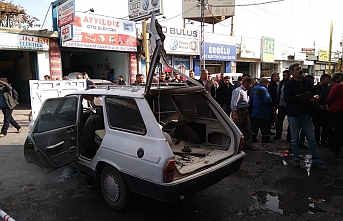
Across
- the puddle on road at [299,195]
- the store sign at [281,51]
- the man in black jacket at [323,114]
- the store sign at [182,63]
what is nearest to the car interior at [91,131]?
the puddle on road at [299,195]

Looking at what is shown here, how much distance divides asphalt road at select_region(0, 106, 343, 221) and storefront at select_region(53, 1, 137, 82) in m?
8.47

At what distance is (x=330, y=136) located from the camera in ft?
20.9

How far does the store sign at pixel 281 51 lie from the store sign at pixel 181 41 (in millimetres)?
11184

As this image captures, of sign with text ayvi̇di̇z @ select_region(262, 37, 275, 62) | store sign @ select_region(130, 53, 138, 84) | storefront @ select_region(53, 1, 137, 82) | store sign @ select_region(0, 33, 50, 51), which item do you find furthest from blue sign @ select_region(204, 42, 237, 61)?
store sign @ select_region(0, 33, 50, 51)

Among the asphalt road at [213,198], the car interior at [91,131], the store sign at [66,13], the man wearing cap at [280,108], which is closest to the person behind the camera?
the asphalt road at [213,198]

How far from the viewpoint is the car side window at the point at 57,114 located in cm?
409

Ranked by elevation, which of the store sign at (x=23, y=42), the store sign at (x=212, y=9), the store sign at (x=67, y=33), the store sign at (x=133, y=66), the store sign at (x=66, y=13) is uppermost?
the store sign at (x=212, y=9)

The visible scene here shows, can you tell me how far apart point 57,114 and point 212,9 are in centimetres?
2138

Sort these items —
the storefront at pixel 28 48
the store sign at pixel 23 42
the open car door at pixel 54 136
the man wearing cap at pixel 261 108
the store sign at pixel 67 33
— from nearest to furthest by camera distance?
the open car door at pixel 54 136 → the man wearing cap at pixel 261 108 → the store sign at pixel 23 42 → the storefront at pixel 28 48 → the store sign at pixel 67 33

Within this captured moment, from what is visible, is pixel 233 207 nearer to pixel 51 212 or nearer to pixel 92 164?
pixel 92 164

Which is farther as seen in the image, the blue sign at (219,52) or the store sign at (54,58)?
the blue sign at (219,52)

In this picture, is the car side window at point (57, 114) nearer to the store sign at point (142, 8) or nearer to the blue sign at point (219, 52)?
the store sign at point (142, 8)

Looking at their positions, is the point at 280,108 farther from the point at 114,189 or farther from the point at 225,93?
the point at 114,189

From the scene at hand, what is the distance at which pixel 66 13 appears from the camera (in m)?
11.3
